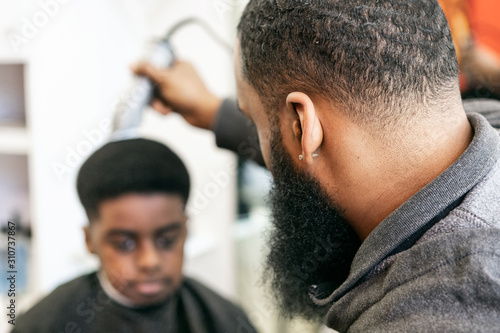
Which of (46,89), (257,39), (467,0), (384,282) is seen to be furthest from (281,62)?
(467,0)

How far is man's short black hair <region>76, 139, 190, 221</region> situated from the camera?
0.87 metres

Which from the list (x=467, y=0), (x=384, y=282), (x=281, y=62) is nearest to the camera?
(x=384, y=282)

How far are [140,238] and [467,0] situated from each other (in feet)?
4.21

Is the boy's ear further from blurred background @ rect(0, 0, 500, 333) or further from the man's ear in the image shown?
the man's ear

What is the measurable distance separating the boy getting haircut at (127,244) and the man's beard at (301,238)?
0.24 meters

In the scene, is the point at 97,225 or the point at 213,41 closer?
the point at 97,225

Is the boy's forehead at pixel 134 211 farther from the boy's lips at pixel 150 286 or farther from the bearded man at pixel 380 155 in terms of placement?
the bearded man at pixel 380 155

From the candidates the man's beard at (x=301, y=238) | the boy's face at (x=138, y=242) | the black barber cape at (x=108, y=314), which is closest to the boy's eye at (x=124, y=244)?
the boy's face at (x=138, y=242)

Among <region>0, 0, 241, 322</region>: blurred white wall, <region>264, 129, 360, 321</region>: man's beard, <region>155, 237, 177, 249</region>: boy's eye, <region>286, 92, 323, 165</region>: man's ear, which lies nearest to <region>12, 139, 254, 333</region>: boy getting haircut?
<region>155, 237, 177, 249</region>: boy's eye

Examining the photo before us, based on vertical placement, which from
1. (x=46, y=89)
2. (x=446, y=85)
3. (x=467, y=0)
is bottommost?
(x=46, y=89)

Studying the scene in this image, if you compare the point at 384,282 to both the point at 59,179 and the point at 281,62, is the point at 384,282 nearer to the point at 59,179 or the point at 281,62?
the point at 281,62

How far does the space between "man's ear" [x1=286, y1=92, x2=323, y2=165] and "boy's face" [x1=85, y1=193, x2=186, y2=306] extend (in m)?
0.38

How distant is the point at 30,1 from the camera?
87 centimetres

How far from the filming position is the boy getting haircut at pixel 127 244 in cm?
87
